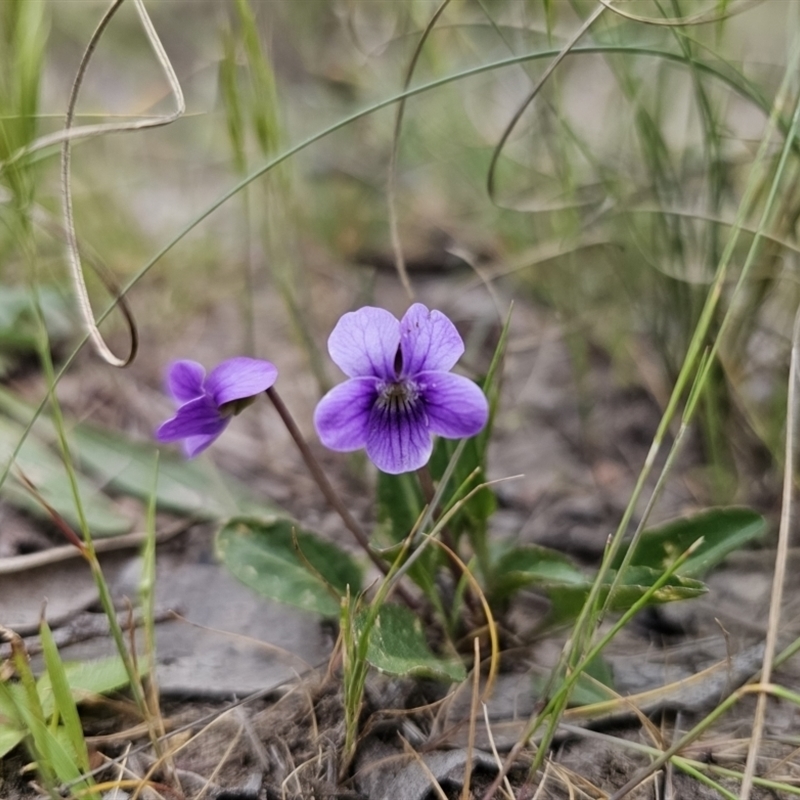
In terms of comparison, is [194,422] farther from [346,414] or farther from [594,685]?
[594,685]

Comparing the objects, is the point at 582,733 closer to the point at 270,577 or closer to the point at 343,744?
the point at 343,744

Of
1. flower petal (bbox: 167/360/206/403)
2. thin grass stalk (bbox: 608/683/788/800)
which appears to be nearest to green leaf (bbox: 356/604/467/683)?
Answer: thin grass stalk (bbox: 608/683/788/800)

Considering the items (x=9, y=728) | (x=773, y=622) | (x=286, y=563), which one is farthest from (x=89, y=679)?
(x=773, y=622)

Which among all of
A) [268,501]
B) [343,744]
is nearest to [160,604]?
[268,501]

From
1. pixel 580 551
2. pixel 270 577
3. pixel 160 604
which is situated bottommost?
pixel 580 551

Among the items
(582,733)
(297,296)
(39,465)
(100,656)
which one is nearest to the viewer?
(582,733)

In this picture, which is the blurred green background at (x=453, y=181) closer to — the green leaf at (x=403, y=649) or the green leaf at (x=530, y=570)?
the green leaf at (x=530, y=570)

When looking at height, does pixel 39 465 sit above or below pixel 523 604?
above
